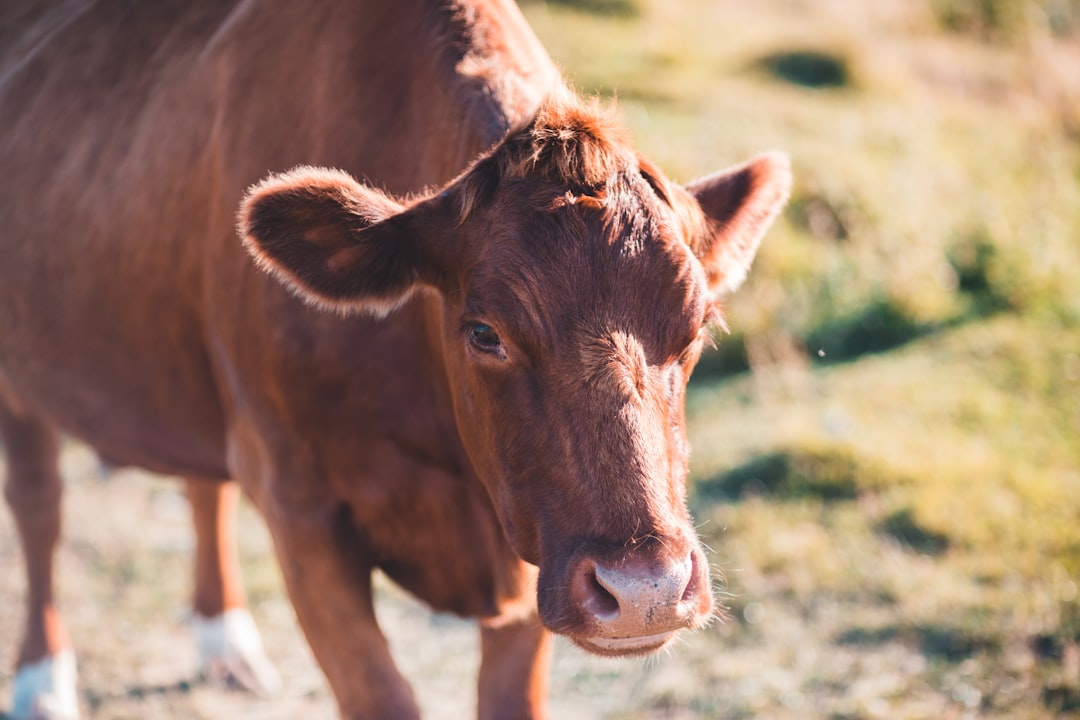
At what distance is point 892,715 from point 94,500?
4175 millimetres

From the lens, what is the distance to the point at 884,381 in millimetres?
6547

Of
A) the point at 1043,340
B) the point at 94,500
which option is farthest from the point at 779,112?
the point at 94,500

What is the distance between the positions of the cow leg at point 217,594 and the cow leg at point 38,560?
0.50 meters

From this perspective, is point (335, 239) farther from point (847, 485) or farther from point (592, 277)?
point (847, 485)

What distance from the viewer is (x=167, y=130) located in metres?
3.66

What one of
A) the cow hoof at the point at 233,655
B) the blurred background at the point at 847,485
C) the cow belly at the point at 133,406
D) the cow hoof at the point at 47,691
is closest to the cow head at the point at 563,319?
the blurred background at the point at 847,485

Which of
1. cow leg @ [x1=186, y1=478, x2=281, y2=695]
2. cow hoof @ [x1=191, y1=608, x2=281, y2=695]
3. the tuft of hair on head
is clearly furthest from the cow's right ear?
cow hoof @ [x1=191, y1=608, x2=281, y2=695]

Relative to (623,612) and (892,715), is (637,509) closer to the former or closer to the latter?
(623,612)

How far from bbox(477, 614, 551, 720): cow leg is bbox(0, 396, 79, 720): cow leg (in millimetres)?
1963

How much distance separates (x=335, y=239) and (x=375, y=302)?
6.4 inches

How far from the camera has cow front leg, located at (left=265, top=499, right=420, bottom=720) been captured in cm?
314

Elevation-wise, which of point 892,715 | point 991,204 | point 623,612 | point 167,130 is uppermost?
point 167,130

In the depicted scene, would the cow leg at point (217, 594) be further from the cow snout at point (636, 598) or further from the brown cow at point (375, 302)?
the cow snout at point (636, 598)

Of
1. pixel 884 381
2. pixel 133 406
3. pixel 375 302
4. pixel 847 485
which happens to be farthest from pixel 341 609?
pixel 884 381
